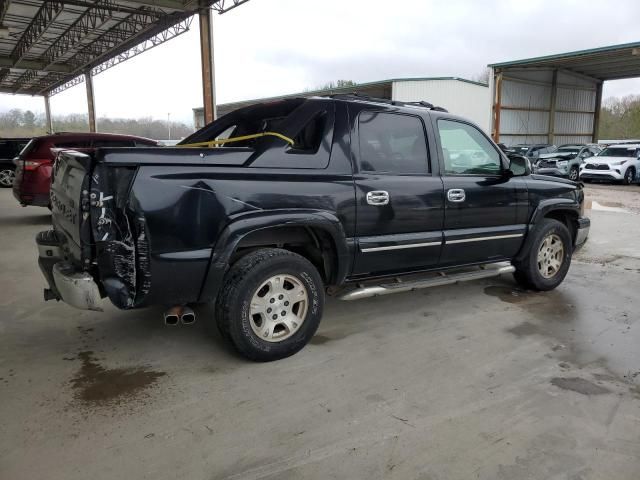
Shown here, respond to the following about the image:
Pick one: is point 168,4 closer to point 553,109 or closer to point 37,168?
point 37,168

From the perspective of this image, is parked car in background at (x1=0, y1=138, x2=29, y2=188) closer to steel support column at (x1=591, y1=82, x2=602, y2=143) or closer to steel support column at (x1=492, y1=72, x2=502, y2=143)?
steel support column at (x1=492, y1=72, x2=502, y2=143)

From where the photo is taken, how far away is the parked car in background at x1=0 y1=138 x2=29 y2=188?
1593 cm

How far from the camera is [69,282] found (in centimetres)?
325

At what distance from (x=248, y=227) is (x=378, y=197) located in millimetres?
1108

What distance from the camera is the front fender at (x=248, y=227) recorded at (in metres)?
3.27

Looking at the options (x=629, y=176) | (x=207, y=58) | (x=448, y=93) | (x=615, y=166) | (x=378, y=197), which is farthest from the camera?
(x=448, y=93)

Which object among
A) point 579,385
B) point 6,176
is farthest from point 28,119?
point 579,385

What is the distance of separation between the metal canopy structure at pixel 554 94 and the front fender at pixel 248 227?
2568 cm

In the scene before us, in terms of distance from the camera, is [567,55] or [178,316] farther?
[567,55]

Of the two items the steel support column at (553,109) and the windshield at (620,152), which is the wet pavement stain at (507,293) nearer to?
the windshield at (620,152)

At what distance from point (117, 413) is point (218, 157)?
5.40 feet

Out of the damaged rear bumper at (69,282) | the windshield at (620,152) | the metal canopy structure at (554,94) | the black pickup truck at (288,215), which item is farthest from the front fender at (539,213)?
the metal canopy structure at (554,94)

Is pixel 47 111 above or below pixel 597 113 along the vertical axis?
above

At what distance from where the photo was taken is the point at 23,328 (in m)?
4.27
